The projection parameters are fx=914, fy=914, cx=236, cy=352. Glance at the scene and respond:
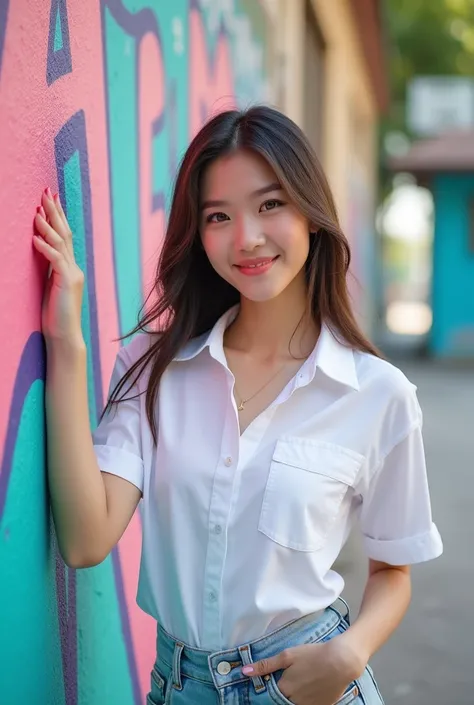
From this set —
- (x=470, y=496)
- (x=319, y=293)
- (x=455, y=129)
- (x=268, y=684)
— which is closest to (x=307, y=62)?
(x=470, y=496)

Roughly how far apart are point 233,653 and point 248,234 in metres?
0.73

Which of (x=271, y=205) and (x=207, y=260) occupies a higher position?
(x=271, y=205)

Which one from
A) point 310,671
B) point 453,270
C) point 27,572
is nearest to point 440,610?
point 310,671

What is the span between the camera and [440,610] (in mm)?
4086

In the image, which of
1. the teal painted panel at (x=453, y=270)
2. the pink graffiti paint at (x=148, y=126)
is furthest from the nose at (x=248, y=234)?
the teal painted panel at (x=453, y=270)

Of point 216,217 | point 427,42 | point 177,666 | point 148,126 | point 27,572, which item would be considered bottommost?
point 177,666

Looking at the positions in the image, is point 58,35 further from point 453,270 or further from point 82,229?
point 453,270

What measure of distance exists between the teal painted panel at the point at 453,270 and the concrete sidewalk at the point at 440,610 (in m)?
7.67

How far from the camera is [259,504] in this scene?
1587 millimetres

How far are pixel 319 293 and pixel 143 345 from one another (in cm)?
36

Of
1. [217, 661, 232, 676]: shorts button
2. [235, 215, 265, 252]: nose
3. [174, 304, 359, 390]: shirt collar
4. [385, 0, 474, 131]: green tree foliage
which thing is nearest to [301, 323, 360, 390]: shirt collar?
[174, 304, 359, 390]: shirt collar

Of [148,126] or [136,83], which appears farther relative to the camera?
[148,126]

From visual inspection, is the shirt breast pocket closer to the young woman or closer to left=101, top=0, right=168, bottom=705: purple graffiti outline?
the young woman

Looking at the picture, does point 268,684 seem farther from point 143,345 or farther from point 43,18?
point 43,18
